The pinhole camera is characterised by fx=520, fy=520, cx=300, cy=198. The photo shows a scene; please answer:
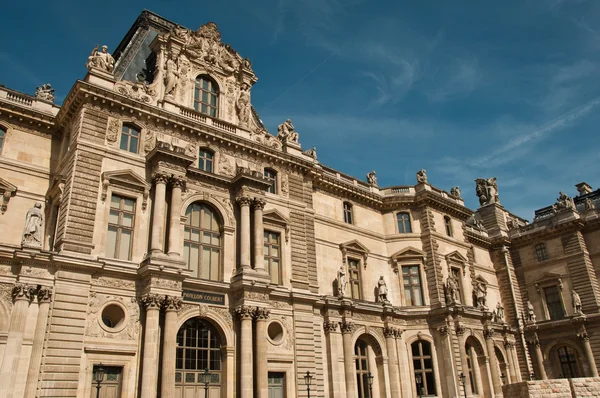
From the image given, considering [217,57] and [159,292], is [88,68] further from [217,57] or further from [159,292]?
[159,292]

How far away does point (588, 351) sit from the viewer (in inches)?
1673

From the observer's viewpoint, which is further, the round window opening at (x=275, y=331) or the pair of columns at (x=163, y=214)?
the round window opening at (x=275, y=331)

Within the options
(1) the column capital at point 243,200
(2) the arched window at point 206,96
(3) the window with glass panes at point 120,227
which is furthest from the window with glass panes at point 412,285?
(3) the window with glass panes at point 120,227

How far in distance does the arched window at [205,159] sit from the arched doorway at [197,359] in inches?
338

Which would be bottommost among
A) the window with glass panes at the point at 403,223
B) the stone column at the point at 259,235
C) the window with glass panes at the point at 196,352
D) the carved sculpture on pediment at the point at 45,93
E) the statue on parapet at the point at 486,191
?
the window with glass panes at the point at 196,352

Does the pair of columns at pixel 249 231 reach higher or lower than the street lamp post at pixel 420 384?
higher

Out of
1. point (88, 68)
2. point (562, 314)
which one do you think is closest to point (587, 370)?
point (562, 314)

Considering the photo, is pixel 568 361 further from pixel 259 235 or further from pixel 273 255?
pixel 259 235

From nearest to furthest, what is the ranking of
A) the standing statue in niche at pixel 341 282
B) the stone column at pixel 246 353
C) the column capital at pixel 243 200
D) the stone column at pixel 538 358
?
the stone column at pixel 246 353, the column capital at pixel 243 200, the standing statue in niche at pixel 341 282, the stone column at pixel 538 358

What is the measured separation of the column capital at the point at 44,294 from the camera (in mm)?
21406

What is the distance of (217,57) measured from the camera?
3303cm

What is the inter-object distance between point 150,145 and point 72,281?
8456 millimetres

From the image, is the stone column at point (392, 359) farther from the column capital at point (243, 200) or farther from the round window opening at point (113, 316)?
the round window opening at point (113, 316)

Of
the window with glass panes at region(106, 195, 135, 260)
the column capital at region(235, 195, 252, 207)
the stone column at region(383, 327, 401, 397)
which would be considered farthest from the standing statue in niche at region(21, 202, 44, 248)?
the stone column at region(383, 327, 401, 397)
